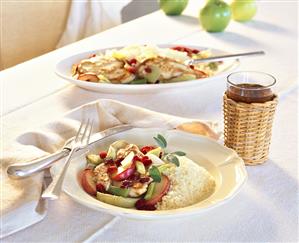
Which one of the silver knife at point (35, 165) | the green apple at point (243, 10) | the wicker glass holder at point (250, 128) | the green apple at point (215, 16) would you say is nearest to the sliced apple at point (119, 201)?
the silver knife at point (35, 165)

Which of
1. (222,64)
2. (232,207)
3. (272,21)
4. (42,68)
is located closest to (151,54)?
(222,64)

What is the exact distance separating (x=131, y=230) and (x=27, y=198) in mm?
149

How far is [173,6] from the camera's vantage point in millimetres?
1822

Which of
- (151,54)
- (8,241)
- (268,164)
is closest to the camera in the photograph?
(8,241)

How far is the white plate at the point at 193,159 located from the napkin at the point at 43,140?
1.7 inches

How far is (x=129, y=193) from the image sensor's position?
0.73 metres

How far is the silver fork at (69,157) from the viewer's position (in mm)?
682

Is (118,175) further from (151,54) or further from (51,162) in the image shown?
(151,54)

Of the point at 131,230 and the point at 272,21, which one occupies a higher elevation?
the point at 131,230

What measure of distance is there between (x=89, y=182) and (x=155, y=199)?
10 centimetres

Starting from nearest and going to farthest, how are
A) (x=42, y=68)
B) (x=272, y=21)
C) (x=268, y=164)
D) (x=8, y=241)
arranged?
(x=8, y=241)
(x=268, y=164)
(x=42, y=68)
(x=272, y=21)

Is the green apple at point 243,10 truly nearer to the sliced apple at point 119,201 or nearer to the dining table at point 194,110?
the dining table at point 194,110

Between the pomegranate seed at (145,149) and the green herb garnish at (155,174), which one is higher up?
the green herb garnish at (155,174)

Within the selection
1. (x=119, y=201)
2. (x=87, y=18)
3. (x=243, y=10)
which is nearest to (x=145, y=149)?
(x=119, y=201)
